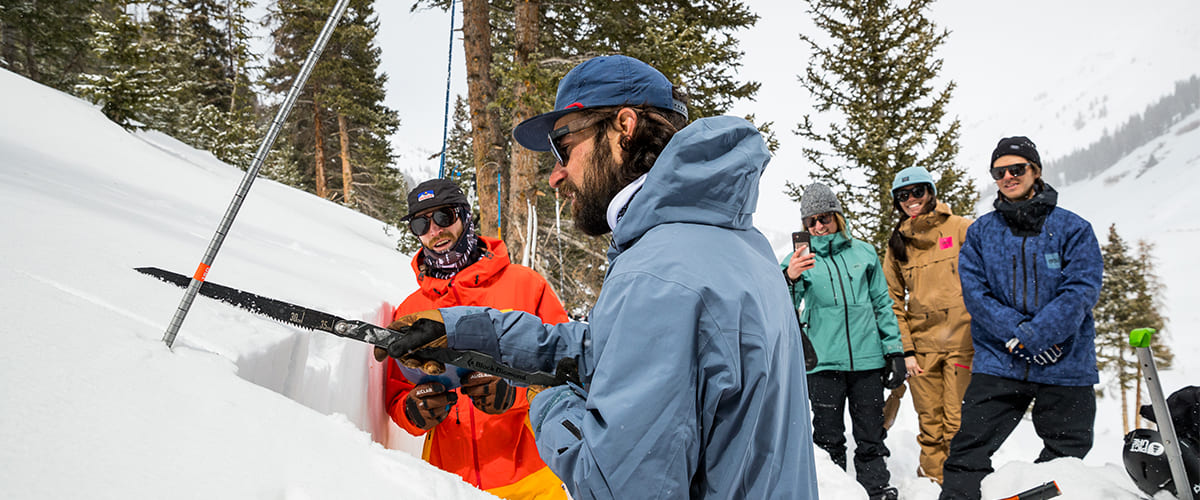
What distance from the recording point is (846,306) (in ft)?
15.3

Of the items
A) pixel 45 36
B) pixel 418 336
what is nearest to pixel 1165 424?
pixel 418 336

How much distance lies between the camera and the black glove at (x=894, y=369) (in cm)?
459

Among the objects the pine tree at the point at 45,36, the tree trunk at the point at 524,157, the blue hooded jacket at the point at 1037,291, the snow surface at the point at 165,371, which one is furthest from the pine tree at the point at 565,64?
the pine tree at the point at 45,36

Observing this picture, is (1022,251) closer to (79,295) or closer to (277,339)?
(277,339)

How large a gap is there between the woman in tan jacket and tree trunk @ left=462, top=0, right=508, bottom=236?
5.06 meters

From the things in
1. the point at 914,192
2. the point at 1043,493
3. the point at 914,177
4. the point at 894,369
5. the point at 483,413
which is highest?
the point at 914,177

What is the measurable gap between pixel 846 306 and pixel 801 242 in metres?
0.62

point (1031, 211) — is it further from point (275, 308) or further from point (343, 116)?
point (343, 116)

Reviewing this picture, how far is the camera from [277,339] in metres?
2.50

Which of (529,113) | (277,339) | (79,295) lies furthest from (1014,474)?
(529,113)

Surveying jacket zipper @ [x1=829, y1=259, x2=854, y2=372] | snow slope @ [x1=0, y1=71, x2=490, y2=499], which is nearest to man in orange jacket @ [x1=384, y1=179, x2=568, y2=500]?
snow slope @ [x1=0, y1=71, x2=490, y2=499]

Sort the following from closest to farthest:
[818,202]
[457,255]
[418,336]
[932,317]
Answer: [418,336], [457,255], [932,317], [818,202]

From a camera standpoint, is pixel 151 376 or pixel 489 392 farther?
pixel 489 392

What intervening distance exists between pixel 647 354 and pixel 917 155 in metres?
18.0
